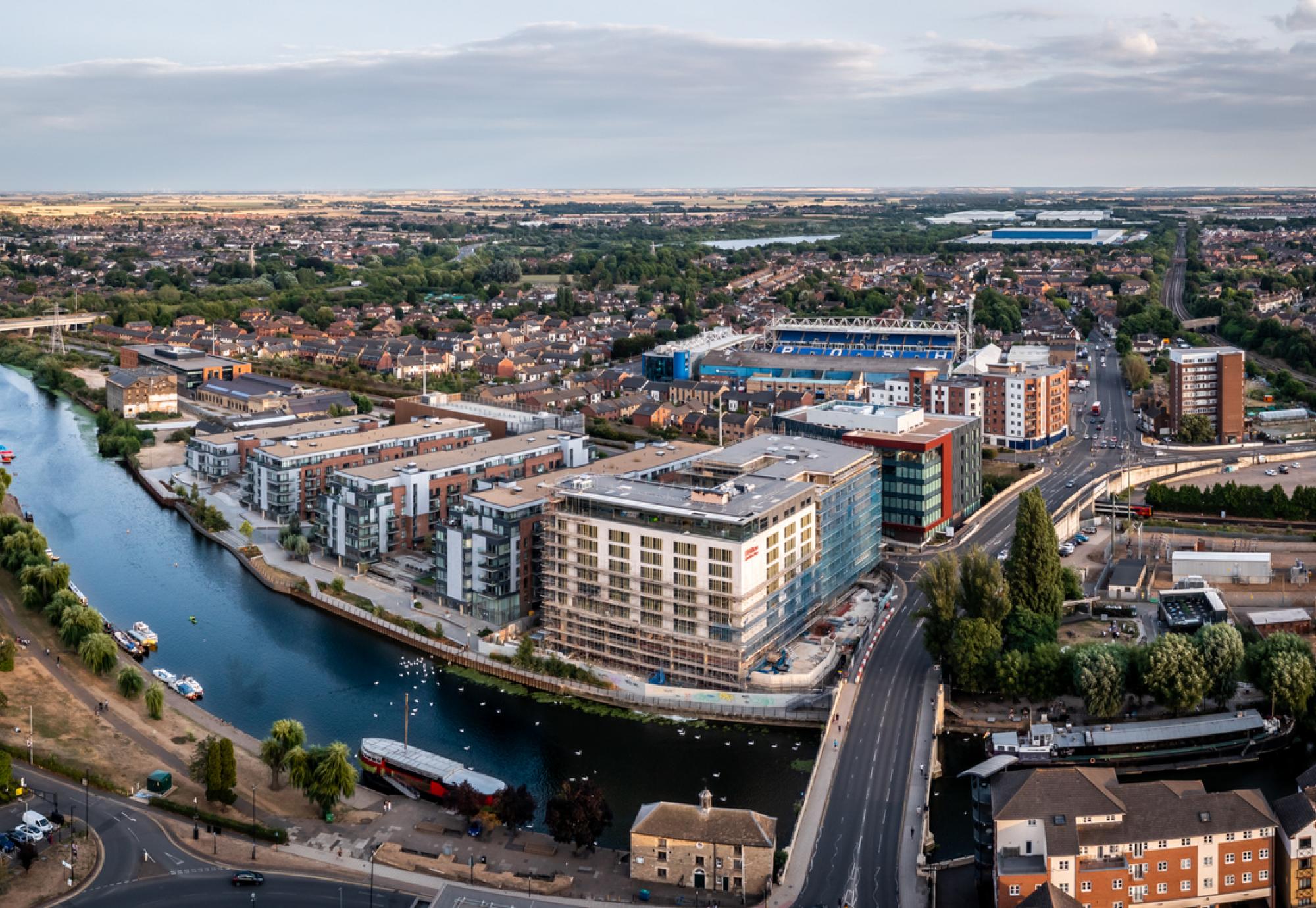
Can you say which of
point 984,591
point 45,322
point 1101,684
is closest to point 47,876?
point 984,591

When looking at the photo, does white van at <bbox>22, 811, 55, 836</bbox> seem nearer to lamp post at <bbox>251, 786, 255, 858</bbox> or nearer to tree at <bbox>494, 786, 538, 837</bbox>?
lamp post at <bbox>251, 786, 255, 858</bbox>

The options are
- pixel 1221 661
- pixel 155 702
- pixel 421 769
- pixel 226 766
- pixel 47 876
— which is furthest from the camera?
pixel 155 702

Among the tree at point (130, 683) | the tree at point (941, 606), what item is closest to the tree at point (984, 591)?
the tree at point (941, 606)

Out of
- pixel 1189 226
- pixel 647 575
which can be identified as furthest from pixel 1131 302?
pixel 1189 226

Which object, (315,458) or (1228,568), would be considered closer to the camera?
(1228,568)

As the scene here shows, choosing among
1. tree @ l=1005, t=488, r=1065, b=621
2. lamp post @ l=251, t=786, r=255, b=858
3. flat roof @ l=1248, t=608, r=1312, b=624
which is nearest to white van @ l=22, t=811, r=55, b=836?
lamp post @ l=251, t=786, r=255, b=858

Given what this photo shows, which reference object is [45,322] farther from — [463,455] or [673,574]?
[673,574]
